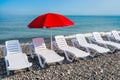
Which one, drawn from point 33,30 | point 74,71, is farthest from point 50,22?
point 33,30

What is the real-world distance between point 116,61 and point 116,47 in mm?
1519

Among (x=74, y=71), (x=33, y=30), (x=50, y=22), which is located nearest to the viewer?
(x=74, y=71)

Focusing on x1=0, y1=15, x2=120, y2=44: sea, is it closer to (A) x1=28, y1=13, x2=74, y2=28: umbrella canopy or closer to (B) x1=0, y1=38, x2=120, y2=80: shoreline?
(A) x1=28, y1=13, x2=74, y2=28: umbrella canopy

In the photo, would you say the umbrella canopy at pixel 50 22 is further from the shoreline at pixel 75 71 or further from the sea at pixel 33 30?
the sea at pixel 33 30

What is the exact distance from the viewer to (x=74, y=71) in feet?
22.3

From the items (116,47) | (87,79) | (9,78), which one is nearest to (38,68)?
(9,78)

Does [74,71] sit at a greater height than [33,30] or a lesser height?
greater

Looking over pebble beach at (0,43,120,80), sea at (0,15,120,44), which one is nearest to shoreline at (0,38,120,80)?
pebble beach at (0,43,120,80)

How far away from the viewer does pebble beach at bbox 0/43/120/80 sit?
20.6 ft

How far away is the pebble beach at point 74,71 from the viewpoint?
6.27 metres

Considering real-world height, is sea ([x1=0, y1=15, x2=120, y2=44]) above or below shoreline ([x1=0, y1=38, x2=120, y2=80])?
below

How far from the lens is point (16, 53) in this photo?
316 inches

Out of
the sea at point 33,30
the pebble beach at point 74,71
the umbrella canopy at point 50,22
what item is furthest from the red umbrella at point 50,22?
the sea at point 33,30

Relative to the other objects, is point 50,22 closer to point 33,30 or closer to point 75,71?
point 75,71
